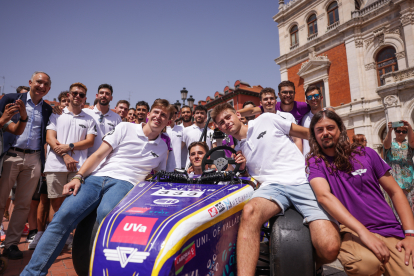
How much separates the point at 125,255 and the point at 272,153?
1.69 meters

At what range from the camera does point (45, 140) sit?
12.1 ft

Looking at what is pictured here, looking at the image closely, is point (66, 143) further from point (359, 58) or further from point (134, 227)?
point (359, 58)

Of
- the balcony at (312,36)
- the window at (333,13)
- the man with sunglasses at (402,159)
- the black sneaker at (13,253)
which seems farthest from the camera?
the balcony at (312,36)

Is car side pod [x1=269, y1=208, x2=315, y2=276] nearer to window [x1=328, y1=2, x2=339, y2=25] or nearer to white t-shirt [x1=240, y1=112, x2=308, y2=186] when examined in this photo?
white t-shirt [x1=240, y1=112, x2=308, y2=186]

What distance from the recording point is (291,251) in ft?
5.65

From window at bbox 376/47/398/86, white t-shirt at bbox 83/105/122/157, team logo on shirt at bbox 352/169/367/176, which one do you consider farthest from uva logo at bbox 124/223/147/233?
window at bbox 376/47/398/86

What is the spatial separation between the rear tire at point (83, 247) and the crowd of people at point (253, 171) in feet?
0.33

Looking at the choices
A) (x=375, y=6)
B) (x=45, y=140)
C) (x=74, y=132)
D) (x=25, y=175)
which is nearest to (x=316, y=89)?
(x=74, y=132)

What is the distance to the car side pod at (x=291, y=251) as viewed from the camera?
169cm

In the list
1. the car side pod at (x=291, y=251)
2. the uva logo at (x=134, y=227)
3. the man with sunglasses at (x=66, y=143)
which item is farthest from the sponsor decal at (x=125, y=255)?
the man with sunglasses at (x=66, y=143)

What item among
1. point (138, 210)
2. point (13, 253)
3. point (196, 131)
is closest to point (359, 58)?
point (196, 131)

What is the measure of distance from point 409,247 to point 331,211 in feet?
1.77

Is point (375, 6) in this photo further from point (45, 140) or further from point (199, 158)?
point (45, 140)

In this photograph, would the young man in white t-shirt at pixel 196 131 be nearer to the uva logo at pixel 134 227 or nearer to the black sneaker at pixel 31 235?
the black sneaker at pixel 31 235
